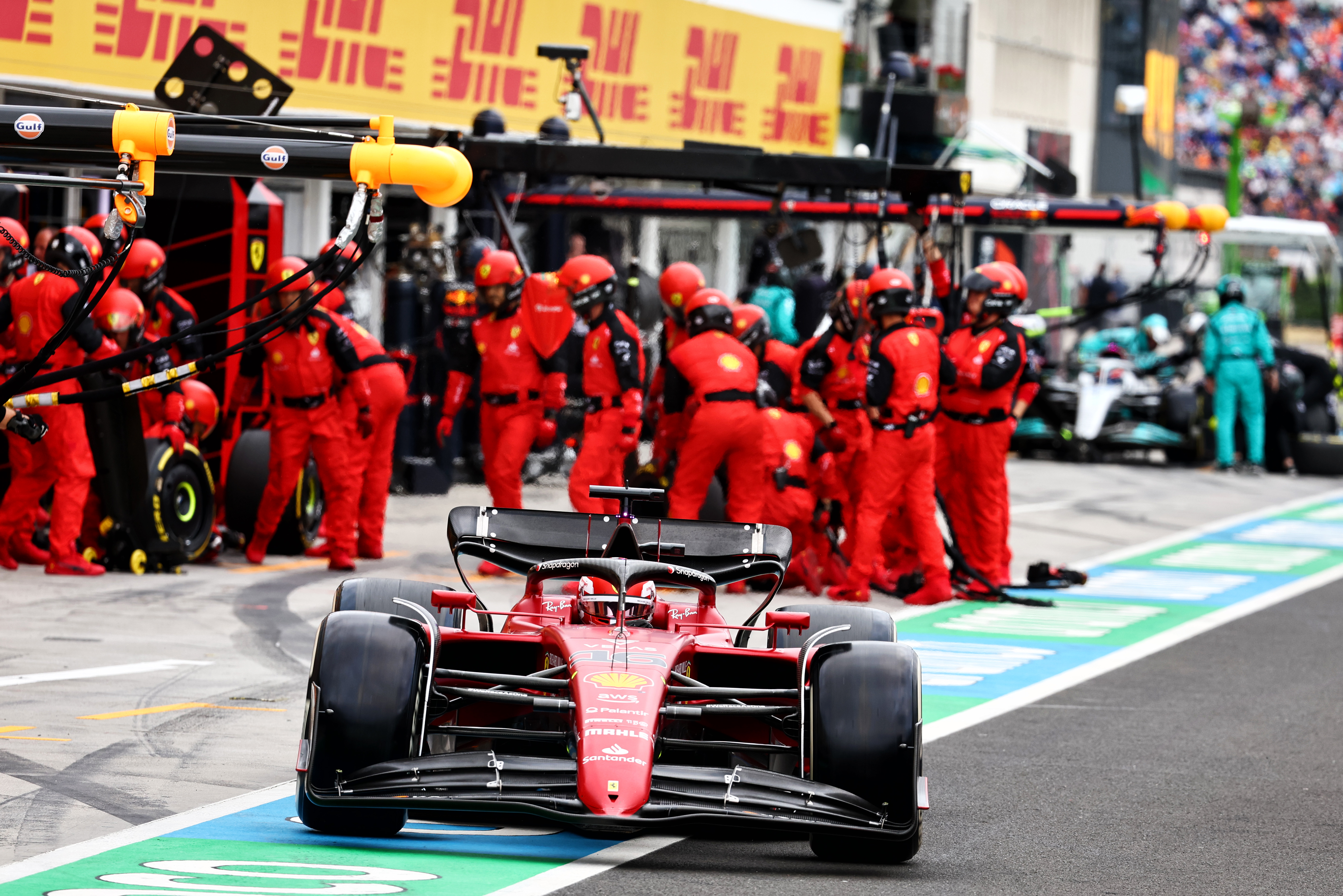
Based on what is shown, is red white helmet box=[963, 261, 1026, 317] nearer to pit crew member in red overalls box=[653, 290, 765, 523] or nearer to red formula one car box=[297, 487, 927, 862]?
pit crew member in red overalls box=[653, 290, 765, 523]

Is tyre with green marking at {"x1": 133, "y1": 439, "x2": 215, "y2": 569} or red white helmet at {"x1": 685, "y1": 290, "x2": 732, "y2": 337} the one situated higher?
red white helmet at {"x1": 685, "y1": 290, "x2": 732, "y2": 337}

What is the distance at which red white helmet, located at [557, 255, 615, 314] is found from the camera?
42.6ft

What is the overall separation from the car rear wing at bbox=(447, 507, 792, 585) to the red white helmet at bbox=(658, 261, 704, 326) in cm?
583

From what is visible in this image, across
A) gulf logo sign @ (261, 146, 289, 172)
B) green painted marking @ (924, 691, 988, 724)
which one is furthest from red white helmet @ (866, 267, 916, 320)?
gulf logo sign @ (261, 146, 289, 172)

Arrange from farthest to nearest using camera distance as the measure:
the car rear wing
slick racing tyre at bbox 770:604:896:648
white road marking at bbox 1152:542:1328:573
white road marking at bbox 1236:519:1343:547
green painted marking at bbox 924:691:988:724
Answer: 1. white road marking at bbox 1236:519:1343:547
2. white road marking at bbox 1152:542:1328:573
3. green painted marking at bbox 924:691:988:724
4. the car rear wing
5. slick racing tyre at bbox 770:604:896:648

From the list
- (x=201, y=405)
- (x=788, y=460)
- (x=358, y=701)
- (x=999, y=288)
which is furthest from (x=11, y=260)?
(x=358, y=701)

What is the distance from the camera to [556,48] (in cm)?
1492

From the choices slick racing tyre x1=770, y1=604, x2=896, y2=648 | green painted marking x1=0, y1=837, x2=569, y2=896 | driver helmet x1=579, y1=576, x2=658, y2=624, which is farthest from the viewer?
slick racing tyre x1=770, y1=604, x2=896, y2=648

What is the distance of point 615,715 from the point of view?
5754mm

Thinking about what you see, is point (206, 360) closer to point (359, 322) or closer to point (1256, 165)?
point (359, 322)

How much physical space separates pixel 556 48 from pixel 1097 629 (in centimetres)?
611

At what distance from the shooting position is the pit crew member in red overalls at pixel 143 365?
12.0 metres

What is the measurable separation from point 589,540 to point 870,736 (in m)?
1.73

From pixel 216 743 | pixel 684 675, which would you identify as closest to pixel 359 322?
pixel 216 743
